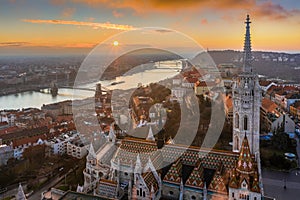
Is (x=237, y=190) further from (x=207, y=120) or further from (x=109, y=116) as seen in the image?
(x=109, y=116)

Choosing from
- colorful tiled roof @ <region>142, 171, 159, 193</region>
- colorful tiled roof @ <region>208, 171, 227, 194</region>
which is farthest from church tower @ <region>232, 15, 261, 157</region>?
colorful tiled roof @ <region>142, 171, 159, 193</region>

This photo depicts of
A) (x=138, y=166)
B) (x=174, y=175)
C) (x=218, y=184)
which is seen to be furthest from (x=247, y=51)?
(x=138, y=166)

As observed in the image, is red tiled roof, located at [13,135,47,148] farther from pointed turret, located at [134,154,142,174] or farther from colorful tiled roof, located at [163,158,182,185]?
colorful tiled roof, located at [163,158,182,185]

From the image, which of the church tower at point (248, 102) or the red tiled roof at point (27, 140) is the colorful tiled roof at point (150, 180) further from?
the red tiled roof at point (27, 140)

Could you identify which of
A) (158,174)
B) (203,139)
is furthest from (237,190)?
(203,139)

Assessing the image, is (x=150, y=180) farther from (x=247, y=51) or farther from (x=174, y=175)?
(x=247, y=51)

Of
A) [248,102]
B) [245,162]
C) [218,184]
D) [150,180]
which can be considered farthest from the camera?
[248,102]

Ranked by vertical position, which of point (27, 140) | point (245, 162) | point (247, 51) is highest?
point (247, 51)

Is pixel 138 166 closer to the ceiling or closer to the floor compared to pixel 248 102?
closer to the floor

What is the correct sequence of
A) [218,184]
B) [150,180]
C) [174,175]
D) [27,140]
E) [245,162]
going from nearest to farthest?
[245,162] → [218,184] → [150,180] → [174,175] → [27,140]
